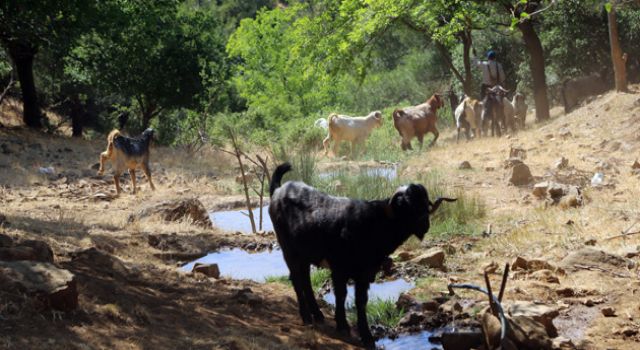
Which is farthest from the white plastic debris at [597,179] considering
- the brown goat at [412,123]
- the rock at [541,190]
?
the brown goat at [412,123]

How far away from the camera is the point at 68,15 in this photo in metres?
11.7

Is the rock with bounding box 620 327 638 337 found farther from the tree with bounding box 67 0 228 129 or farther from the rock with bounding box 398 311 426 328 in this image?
the tree with bounding box 67 0 228 129

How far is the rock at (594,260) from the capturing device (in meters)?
7.48

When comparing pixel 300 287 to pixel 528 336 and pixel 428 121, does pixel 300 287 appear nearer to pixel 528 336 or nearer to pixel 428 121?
pixel 528 336

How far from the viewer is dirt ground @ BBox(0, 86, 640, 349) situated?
5.68 meters

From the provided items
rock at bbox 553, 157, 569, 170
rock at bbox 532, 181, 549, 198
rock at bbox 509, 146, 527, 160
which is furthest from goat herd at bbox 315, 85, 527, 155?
rock at bbox 532, 181, 549, 198

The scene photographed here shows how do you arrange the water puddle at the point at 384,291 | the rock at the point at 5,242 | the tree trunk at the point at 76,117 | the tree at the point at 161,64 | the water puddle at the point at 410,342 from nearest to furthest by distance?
the water puddle at the point at 410,342 → the rock at the point at 5,242 → the water puddle at the point at 384,291 → the tree at the point at 161,64 → the tree trunk at the point at 76,117

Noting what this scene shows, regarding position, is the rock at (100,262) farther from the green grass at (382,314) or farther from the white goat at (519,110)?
the white goat at (519,110)

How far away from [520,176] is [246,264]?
233 inches

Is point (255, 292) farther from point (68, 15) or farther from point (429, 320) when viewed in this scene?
point (68, 15)

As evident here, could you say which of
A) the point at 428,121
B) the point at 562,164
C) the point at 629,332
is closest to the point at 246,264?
the point at 629,332

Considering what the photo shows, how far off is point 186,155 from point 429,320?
1730cm

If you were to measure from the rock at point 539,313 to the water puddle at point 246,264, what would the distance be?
3477 mm

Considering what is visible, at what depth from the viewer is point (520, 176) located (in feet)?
44.5
